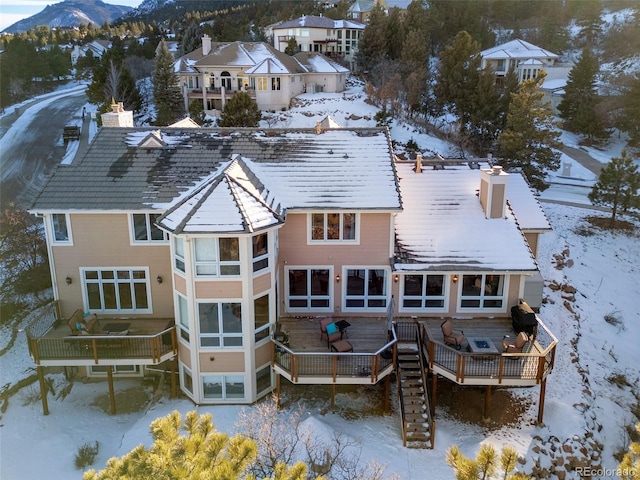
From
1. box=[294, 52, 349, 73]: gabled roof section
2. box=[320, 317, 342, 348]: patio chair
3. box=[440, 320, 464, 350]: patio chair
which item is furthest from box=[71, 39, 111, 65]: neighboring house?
box=[440, 320, 464, 350]: patio chair

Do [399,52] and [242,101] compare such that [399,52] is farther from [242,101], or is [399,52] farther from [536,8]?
[536,8]

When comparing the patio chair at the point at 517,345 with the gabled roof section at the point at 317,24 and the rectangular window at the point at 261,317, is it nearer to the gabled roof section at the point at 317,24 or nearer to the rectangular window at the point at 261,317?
the rectangular window at the point at 261,317

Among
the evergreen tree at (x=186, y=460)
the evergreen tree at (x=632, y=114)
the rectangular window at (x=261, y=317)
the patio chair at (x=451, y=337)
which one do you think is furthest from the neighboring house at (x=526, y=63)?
the evergreen tree at (x=186, y=460)

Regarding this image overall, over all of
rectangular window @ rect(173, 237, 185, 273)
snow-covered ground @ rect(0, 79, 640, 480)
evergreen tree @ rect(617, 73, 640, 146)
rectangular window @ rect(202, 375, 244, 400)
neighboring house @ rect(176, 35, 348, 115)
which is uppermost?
neighboring house @ rect(176, 35, 348, 115)

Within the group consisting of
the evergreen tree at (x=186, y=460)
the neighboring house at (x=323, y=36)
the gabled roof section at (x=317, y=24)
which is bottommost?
the evergreen tree at (x=186, y=460)

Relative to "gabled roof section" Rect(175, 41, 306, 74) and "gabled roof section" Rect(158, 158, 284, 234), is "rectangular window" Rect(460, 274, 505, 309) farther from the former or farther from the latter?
"gabled roof section" Rect(175, 41, 306, 74)

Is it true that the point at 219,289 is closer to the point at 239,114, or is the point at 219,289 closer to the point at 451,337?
the point at 451,337
